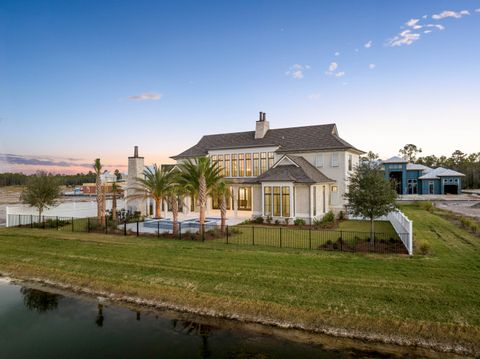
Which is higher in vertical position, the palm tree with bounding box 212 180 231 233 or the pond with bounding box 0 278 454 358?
the palm tree with bounding box 212 180 231 233

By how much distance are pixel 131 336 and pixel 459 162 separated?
11481 cm

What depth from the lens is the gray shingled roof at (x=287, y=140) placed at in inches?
1160

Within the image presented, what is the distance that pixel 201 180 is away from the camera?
1950 cm

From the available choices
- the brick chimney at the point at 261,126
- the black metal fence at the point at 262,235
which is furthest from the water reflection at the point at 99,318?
the brick chimney at the point at 261,126

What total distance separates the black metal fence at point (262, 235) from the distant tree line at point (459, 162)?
79.1 metres

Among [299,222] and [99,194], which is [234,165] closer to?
[299,222]

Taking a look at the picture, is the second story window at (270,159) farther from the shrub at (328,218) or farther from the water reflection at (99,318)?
the water reflection at (99,318)

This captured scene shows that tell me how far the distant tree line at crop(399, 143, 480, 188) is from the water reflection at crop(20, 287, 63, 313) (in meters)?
95.6

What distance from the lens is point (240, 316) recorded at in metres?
9.41

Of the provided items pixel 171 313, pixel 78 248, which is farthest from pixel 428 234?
pixel 78 248

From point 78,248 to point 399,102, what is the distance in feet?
98.6

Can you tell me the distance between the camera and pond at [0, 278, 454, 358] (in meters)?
7.64

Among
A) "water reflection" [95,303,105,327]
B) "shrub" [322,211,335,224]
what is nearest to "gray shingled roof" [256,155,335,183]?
"shrub" [322,211,335,224]

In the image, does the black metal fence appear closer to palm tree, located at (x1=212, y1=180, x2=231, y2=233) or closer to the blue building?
palm tree, located at (x1=212, y1=180, x2=231, y2=233)
